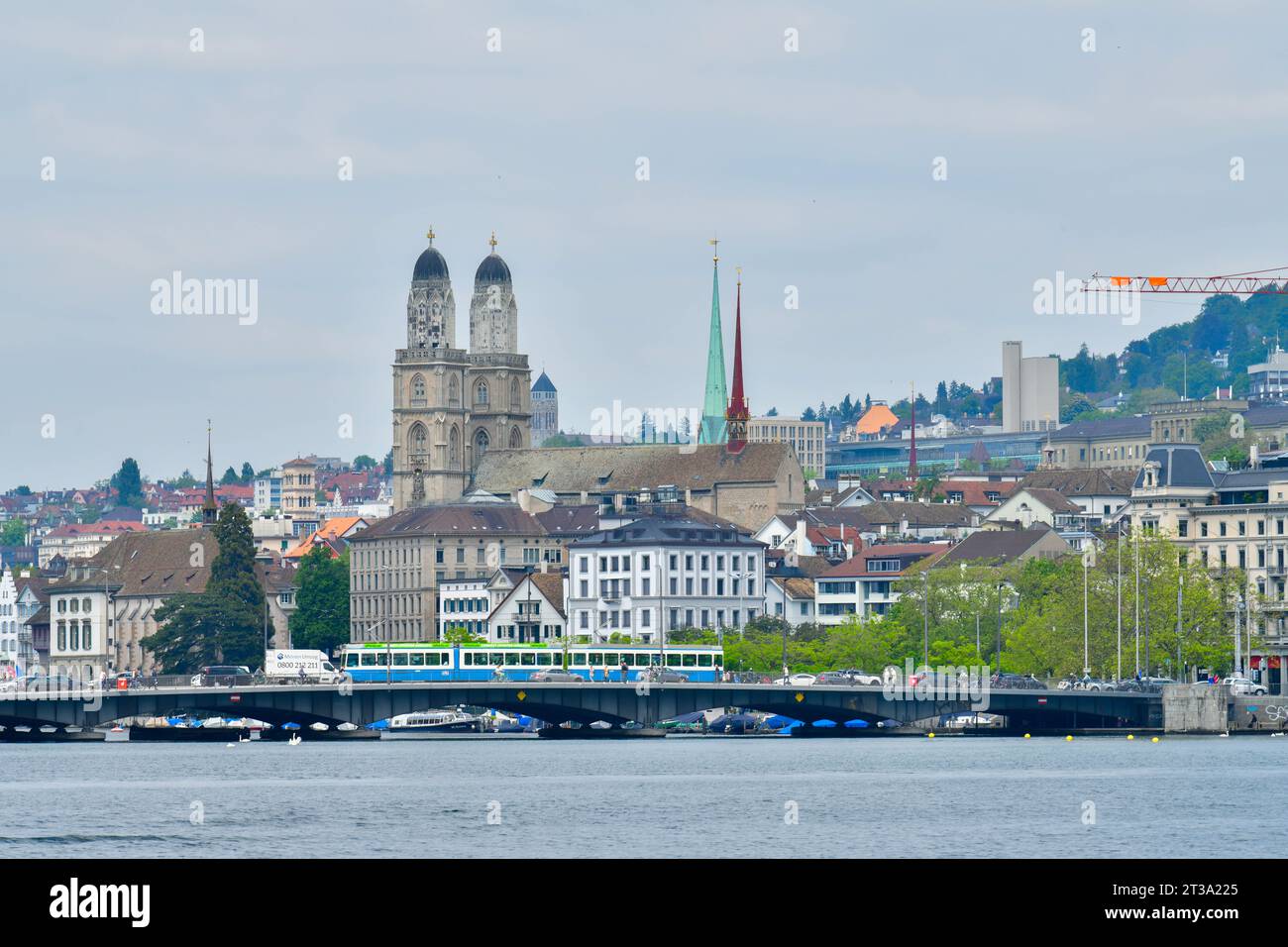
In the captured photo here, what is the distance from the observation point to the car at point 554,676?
13775cm

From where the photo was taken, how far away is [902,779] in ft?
294

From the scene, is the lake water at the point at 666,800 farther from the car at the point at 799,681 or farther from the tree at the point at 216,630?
the tree at the point at 216,630

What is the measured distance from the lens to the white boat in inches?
6094

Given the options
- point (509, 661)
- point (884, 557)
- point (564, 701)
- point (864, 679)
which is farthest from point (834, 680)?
point (884, 557)

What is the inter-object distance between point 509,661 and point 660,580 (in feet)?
69.8

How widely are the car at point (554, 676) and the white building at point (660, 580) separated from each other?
2350cm

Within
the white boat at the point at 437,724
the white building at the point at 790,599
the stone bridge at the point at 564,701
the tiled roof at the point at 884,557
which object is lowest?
A: the white boat at the point at 437,724

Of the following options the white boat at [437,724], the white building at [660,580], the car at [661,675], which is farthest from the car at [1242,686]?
the white building at [660,580]

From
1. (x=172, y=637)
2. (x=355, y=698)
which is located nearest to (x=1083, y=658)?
(x=355, y=698)

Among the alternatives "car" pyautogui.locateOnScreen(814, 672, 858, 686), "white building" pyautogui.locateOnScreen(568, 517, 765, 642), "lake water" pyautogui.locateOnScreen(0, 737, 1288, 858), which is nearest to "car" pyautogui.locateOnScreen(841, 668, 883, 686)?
"car" pyautogui.locateOnScreen(814, 672, 858, 686)

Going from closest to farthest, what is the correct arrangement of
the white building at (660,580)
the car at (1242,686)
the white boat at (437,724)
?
the car at (1242,686) < the white boat at (437,724) < the white building at (660,580)

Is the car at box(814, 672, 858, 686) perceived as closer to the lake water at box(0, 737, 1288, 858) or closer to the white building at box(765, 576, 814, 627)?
the lake water at box(0, 737, 1288, 858)

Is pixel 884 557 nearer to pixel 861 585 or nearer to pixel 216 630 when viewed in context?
pixel 861 585

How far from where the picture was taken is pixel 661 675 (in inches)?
5595
